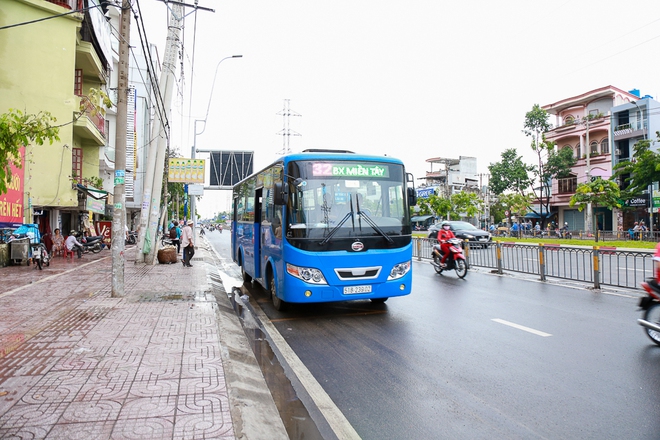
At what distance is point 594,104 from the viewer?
44.7 meters

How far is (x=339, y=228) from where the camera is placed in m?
7.75

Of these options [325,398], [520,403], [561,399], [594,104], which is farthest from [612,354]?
[594,104]

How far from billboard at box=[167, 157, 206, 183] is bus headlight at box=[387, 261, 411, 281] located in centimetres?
1844

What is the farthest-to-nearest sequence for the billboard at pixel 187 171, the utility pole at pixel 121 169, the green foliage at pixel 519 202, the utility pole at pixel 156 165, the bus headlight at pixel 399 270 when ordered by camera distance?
the green foliage at pixel 519 202
the billboard at pixel 187 171
the utility pole at pixel 156 165
the utility pole at pixel 121 169
the bus headlight at pixel 399 270

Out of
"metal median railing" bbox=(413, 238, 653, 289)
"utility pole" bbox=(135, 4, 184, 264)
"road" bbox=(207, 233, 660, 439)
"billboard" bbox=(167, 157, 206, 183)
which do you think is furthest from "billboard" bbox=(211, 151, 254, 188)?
"road" bbox=(207, 233, 660, 439)

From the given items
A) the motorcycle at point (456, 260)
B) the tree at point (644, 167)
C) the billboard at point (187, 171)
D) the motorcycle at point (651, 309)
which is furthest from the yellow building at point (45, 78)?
the tree at point (644, 167)

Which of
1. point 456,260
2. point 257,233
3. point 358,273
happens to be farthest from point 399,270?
point 456,260

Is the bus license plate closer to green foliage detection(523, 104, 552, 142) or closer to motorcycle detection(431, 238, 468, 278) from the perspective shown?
motorcycle detection(431, 238, 468, 278)

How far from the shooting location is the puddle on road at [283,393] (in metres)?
3.80

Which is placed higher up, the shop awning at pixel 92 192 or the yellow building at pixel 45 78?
the yellow building at pixel 45 78

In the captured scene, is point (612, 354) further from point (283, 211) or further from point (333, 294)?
point (283, 211)

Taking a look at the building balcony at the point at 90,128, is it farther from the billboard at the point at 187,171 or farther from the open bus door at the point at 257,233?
the open bus door at the point at 257,233

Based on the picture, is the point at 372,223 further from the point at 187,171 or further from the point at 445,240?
the point at 187,171

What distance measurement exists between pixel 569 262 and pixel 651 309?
711cm
